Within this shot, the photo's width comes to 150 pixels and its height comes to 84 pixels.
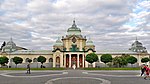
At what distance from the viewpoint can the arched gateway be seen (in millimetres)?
110062

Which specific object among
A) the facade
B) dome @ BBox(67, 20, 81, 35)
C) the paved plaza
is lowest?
the paved plaza

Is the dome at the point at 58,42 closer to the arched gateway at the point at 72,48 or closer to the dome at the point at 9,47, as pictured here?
the arched gateway at the point at 72,48

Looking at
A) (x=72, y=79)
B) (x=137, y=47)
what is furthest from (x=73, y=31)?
(x=72, y=79)

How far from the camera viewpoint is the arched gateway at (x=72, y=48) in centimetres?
11006

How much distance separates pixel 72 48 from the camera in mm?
113688

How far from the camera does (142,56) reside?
384 feet

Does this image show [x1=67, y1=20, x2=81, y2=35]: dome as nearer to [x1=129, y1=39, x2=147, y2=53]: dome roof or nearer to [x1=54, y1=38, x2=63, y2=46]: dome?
[x1=54, y1=38, x2=63, y2=46]: dome

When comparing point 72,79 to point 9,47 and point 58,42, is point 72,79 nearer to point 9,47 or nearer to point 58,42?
point 58,42

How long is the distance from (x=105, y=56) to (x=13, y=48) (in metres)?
57.6

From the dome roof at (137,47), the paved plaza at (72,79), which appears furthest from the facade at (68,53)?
→ the paved plaza at (72,79)

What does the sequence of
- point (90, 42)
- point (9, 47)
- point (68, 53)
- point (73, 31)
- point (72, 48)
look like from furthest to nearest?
point (9, 47) → point (90, 42) → point (73, 31) → point (72, 48) → point (68, 53)

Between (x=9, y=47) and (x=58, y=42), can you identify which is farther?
(x=9, y=47)

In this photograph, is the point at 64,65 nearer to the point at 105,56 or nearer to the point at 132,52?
the point at 105,56

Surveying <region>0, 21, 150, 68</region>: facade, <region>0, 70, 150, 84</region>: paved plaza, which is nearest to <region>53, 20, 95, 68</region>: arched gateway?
<region>0, 21, 150, 68</region>: facade
